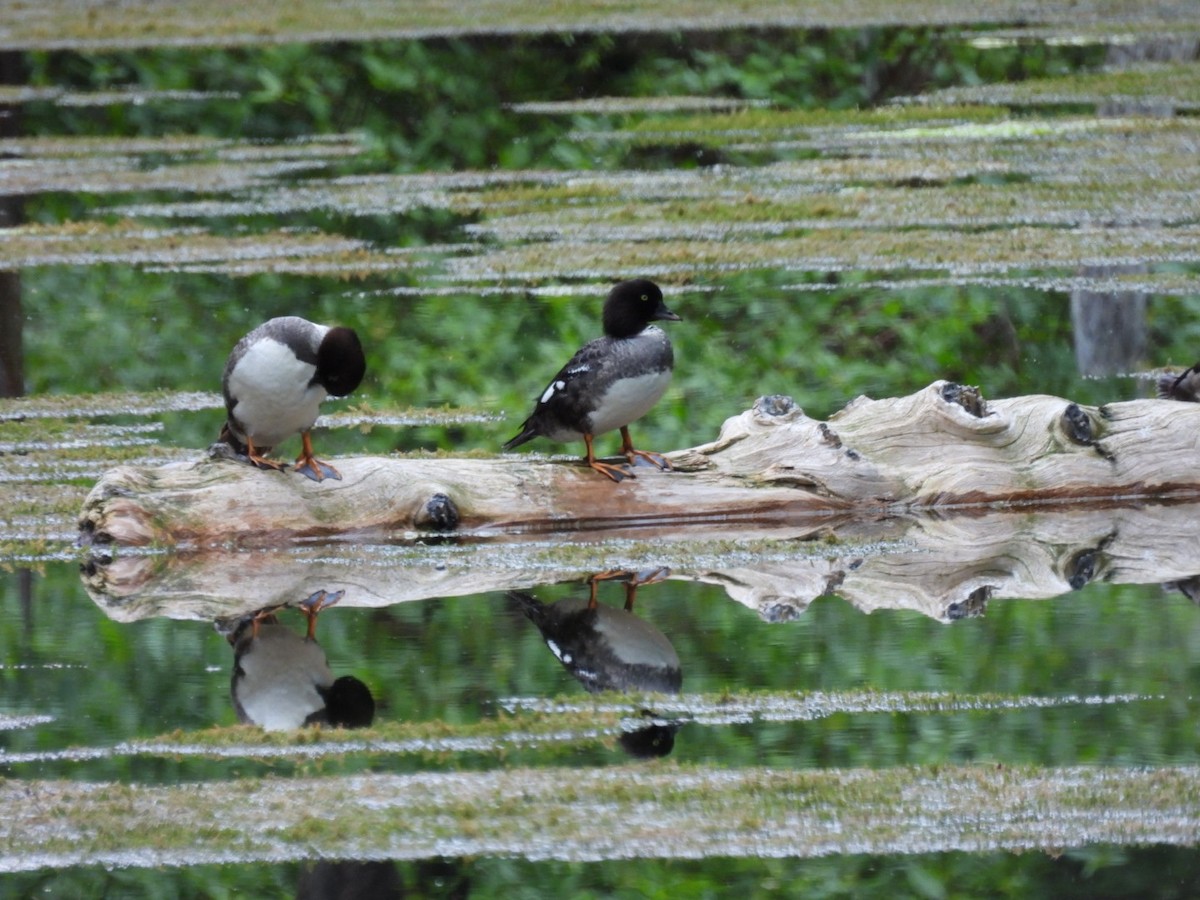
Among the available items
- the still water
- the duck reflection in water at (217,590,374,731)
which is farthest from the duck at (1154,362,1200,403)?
the duck reflection in water at (217,590,374,731)

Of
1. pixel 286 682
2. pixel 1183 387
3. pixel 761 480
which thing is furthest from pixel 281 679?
pixel 1183 387

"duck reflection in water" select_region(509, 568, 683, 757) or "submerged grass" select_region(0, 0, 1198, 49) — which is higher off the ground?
"submerged grass" select_region(0, 0, 1198, 49)

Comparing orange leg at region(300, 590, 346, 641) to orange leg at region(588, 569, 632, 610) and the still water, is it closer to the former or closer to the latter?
the still water

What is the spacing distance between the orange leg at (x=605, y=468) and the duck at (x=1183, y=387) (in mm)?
2536

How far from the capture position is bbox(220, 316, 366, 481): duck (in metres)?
8.45

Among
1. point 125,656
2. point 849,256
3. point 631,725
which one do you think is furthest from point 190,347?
point 631,725

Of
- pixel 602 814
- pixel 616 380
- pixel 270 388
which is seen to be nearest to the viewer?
pixel 602 814

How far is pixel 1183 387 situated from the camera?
9.47 meters

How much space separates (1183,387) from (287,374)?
13.3 feet

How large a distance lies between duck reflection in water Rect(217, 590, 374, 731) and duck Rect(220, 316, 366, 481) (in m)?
1.04

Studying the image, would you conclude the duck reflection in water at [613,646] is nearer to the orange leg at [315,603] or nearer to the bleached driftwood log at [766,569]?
the bleached driftwood log at [766,569]

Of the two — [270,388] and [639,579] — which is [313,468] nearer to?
[270,388]

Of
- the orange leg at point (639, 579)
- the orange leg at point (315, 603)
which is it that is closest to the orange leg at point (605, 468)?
the orange leg at point (639, 579)

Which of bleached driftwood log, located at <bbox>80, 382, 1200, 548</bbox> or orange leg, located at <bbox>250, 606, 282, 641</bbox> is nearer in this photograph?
orange leg, located at <bbox>250, 606, 282, 641</bbox>
